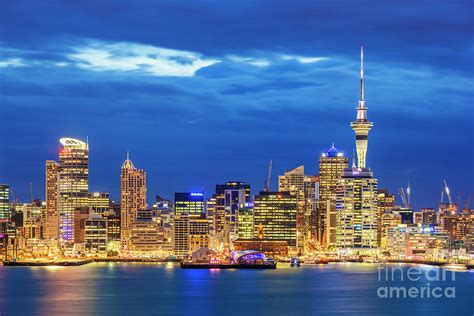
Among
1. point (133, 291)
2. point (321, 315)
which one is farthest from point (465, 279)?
point (321, 315)

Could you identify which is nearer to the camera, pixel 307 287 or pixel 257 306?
pixel 257 306

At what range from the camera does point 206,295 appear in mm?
127938

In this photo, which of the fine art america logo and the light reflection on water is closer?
the light reflection on water

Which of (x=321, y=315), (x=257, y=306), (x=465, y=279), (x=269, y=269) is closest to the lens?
(x=321, y=315)

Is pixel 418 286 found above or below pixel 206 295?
above

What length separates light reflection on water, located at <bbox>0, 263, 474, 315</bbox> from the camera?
362ft

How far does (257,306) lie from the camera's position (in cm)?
11425

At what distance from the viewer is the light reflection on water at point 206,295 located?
362ft

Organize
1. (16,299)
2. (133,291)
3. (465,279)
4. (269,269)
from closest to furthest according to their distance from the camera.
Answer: (16,299) → (133,291) → (465,279) → (269,269)

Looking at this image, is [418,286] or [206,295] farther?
[418,286]

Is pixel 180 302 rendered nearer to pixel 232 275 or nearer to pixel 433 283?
pixel 433 283

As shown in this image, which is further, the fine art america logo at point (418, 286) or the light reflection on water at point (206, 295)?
the fine art america logo at point (418, 286)

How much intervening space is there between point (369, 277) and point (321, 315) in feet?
201

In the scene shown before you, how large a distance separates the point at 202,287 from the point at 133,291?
1001cm
